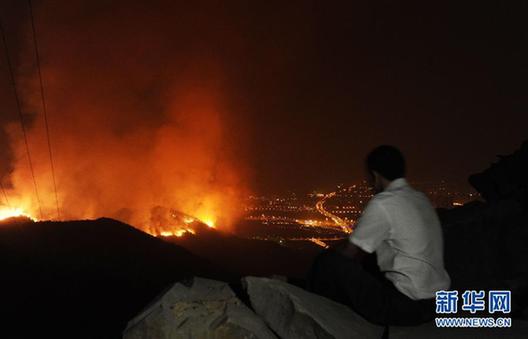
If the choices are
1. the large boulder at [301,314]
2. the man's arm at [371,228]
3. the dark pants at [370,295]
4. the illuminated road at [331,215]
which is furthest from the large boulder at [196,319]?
the illuminated road at [331,215]

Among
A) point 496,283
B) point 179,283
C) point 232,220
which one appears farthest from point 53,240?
point 232,220

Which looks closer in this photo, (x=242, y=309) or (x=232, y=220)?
(x=242, y=309)

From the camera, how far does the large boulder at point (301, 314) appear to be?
13.2 ft

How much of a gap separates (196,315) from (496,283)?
11.0 feet

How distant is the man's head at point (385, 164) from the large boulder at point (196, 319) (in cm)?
166

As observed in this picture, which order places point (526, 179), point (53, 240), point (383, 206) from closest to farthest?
1. point (383, 206)
2. point (526, 179)
3. point (53, 240)

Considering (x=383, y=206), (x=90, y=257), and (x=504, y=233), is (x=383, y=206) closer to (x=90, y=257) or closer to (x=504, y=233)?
(x=504, y=233)

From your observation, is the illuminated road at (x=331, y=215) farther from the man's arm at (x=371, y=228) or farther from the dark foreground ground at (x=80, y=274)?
the man's arm at (x=371, y=228)

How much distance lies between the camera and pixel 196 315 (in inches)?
165

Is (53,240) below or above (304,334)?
above

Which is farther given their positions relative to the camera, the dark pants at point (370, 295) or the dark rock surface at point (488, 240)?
the dark rock surface at point (488, 240)

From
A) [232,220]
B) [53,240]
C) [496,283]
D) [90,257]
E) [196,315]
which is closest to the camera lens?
[196,315]

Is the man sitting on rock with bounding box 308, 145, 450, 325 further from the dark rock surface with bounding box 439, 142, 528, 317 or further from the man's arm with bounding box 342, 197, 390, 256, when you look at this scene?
the dark rock surface with bounding box 439, 142, 528, 317

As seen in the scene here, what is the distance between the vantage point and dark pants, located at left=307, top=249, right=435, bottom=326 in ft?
13.4
